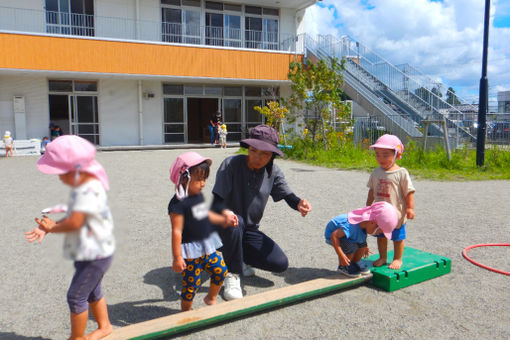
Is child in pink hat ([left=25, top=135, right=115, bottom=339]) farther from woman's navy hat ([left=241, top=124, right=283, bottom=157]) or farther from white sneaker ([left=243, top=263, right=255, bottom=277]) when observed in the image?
white sneaker ([left=243, top=263, right=255, bottom=277])

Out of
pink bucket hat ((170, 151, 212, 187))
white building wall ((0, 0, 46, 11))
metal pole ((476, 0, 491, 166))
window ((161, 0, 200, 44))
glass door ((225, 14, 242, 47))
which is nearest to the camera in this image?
pink bucket hat ((170, 151, 212, 187))

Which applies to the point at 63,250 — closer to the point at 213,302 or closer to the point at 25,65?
the point at 213,302

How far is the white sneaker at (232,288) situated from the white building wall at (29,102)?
66.1 feet

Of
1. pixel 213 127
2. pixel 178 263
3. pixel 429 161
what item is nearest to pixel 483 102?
pixel 429 161

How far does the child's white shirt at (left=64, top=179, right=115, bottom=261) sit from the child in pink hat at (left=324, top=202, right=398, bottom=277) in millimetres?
2876

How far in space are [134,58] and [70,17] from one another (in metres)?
3.93

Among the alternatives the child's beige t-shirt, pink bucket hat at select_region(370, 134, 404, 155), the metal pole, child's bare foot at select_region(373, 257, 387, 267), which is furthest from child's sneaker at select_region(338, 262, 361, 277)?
the metal pole

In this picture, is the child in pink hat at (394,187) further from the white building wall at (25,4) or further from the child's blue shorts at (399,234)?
the white building wall at (25,4)

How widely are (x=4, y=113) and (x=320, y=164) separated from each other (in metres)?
15.6

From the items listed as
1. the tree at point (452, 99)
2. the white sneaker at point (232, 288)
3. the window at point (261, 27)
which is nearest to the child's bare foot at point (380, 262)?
the white sneaker at point (232, 288)

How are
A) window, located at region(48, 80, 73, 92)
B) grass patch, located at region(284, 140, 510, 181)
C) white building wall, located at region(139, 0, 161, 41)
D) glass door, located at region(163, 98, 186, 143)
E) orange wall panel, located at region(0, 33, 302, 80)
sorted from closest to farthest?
1. grass patch, located at region(284, 140, 510, 181)
2. orange wall panel, located at region(0, 33, 302, 80)
3. window, located at region(48, 80, 73, 92)
4. white building wall, located at region(139, 0, 161, 41)
5. glass door, located at region(163, 98, 186, 143)

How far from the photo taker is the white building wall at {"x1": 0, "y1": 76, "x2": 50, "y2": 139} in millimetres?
19969

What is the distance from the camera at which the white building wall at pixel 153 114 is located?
22.9m

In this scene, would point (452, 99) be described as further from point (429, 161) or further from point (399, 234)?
point (399, 234)
